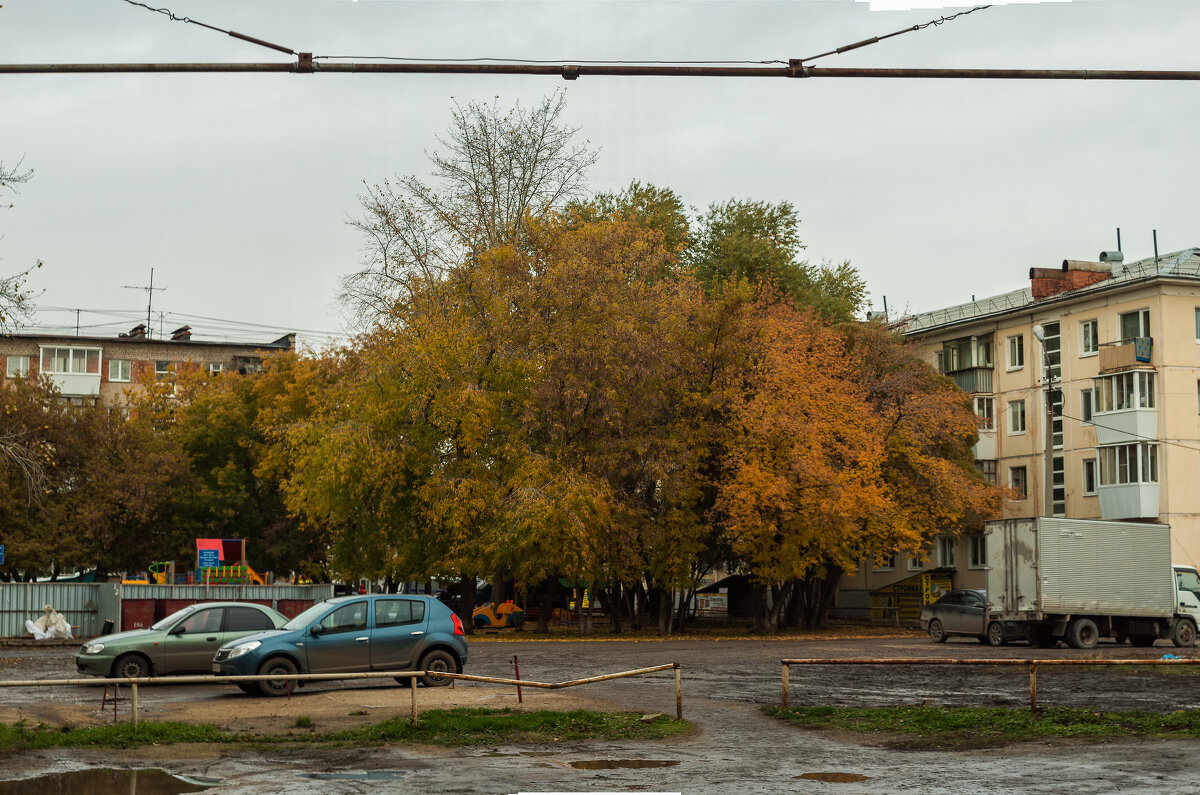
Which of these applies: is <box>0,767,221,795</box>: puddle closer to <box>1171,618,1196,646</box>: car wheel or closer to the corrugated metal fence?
the corrugated metal fence

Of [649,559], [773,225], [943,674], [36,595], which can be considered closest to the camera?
[943,674]

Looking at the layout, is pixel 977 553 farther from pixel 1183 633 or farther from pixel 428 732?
pixel 428 732

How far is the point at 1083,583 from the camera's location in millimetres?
35281

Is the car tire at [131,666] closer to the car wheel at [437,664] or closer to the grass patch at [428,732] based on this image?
the car wheel at [437,664]

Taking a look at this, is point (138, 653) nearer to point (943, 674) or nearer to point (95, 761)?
point (95, 761)

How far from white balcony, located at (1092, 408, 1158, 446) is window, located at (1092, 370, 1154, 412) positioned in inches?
12.5

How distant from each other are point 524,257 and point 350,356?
858cm

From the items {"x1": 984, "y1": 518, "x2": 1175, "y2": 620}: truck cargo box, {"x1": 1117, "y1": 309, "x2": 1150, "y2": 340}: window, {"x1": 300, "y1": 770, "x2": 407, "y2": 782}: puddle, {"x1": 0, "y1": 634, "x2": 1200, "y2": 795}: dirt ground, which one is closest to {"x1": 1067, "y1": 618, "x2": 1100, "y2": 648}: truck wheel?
{"x1": 984, "y1": 518, "x2": 1175, "y2": 620}: truck cargo box

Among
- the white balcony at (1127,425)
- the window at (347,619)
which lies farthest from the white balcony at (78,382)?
the window at (347,619)

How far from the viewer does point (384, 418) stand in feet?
142

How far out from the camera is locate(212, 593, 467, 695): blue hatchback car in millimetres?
21297

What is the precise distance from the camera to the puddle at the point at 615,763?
13.6 meters

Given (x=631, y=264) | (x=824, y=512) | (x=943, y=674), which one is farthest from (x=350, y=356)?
(x=943, y=674)

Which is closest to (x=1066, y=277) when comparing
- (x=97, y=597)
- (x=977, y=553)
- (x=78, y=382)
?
(x=977, y=553)
